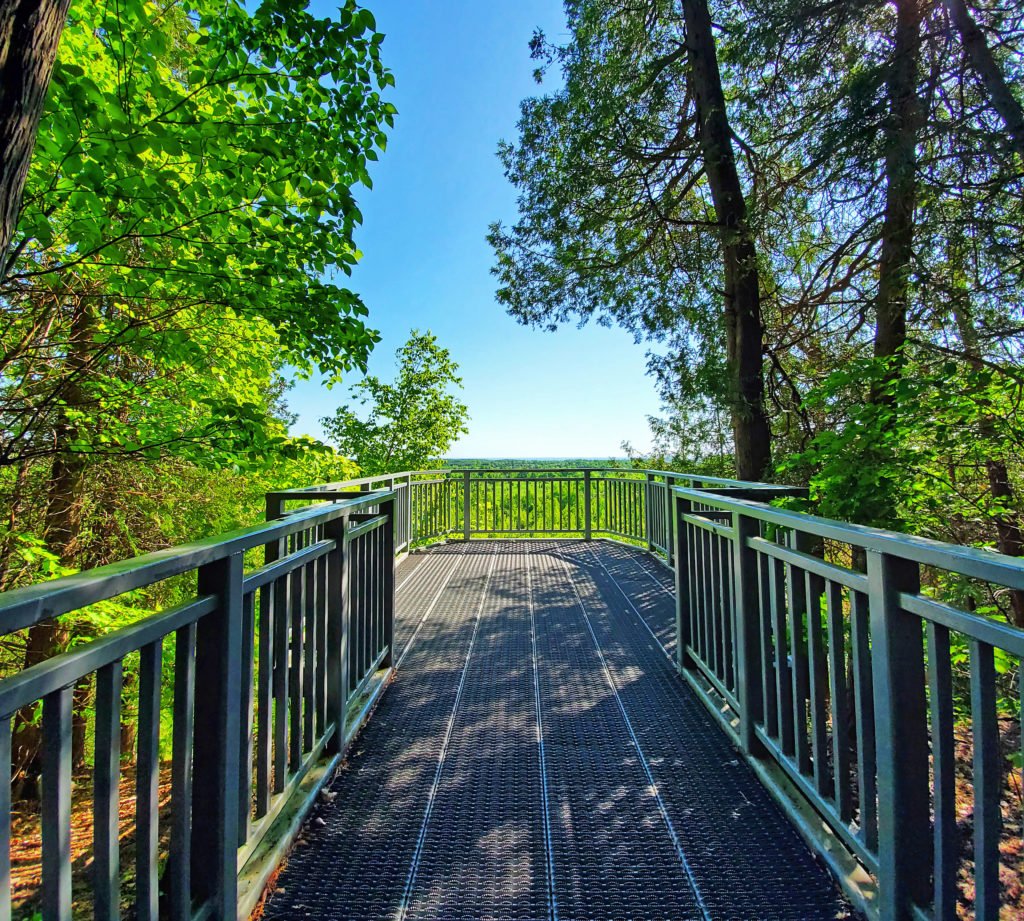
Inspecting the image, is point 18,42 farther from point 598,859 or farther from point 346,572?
point 598,859

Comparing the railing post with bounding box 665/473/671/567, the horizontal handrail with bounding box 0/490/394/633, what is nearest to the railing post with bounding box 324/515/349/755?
the horizontal handrail with bounding box 0/490/394/633

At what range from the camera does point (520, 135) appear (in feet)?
26.8

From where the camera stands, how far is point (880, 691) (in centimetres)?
131

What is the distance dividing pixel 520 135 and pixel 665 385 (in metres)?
4.20

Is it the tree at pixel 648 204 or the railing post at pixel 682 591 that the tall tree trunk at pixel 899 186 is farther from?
the railing post at pixel 682 591

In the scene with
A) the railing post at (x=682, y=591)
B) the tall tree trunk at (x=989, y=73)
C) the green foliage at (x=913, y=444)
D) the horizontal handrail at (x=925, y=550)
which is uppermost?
the tall tree trunk at (x=989, y=73)

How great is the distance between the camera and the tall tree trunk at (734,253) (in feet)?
19.9

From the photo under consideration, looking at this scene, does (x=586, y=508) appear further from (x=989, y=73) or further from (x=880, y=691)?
(x=880, y=691)

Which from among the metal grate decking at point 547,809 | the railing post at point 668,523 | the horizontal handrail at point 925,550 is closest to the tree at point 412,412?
the railing post at point 668,523

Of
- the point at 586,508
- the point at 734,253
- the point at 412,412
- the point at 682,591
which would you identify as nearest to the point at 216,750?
the point at 682,591

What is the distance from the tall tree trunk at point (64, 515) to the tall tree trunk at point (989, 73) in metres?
7.17

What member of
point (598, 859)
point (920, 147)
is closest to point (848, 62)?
point (920, 147)

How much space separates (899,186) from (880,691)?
450cm

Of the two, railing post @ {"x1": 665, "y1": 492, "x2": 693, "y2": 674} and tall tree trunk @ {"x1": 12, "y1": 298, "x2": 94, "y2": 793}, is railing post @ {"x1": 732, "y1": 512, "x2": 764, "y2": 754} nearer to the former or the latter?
railing post @ {"x1": 665, "y1": 492, "x2": 693, "y2": 674}
